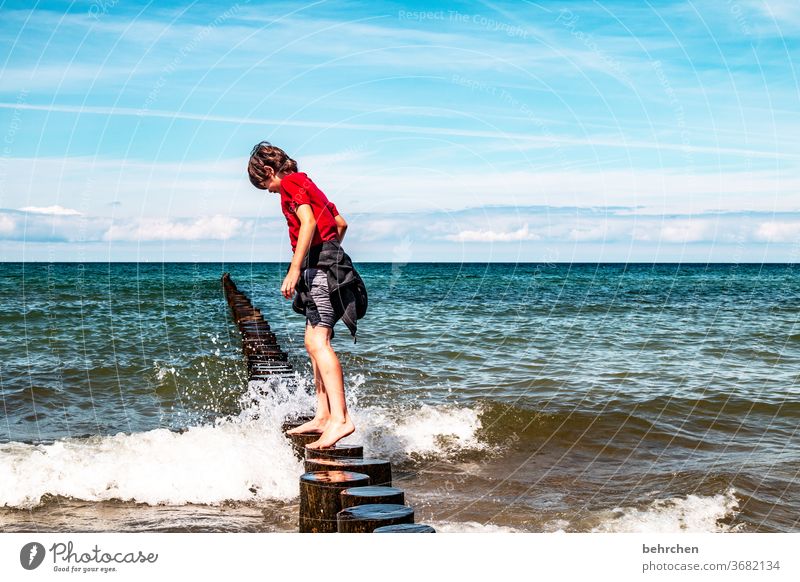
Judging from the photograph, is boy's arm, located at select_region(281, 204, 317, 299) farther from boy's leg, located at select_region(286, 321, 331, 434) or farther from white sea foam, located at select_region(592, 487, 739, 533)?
white sea foam, located at select_region(592, 487, 739, 533)

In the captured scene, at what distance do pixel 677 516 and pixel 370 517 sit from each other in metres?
3.89

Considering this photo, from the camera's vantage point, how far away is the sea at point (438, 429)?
7.09 m

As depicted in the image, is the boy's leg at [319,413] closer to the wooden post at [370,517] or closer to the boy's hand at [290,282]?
the boy's hand at [290,282]

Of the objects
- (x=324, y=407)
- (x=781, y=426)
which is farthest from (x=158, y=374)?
(x=781, y=426)

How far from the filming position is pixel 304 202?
19.0ft

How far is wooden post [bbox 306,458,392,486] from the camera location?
5238mm

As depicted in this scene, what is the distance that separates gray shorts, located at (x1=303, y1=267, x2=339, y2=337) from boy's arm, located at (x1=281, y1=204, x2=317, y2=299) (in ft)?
0.75

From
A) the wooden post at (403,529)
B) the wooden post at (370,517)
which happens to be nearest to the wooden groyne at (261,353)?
the wooden post at (370,517)

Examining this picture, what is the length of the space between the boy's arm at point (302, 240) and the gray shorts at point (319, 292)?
8.9 inches

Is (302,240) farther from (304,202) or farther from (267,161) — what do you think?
(267,161)

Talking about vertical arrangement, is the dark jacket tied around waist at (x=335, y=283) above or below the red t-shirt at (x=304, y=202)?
below

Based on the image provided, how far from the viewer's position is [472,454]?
9.28m
